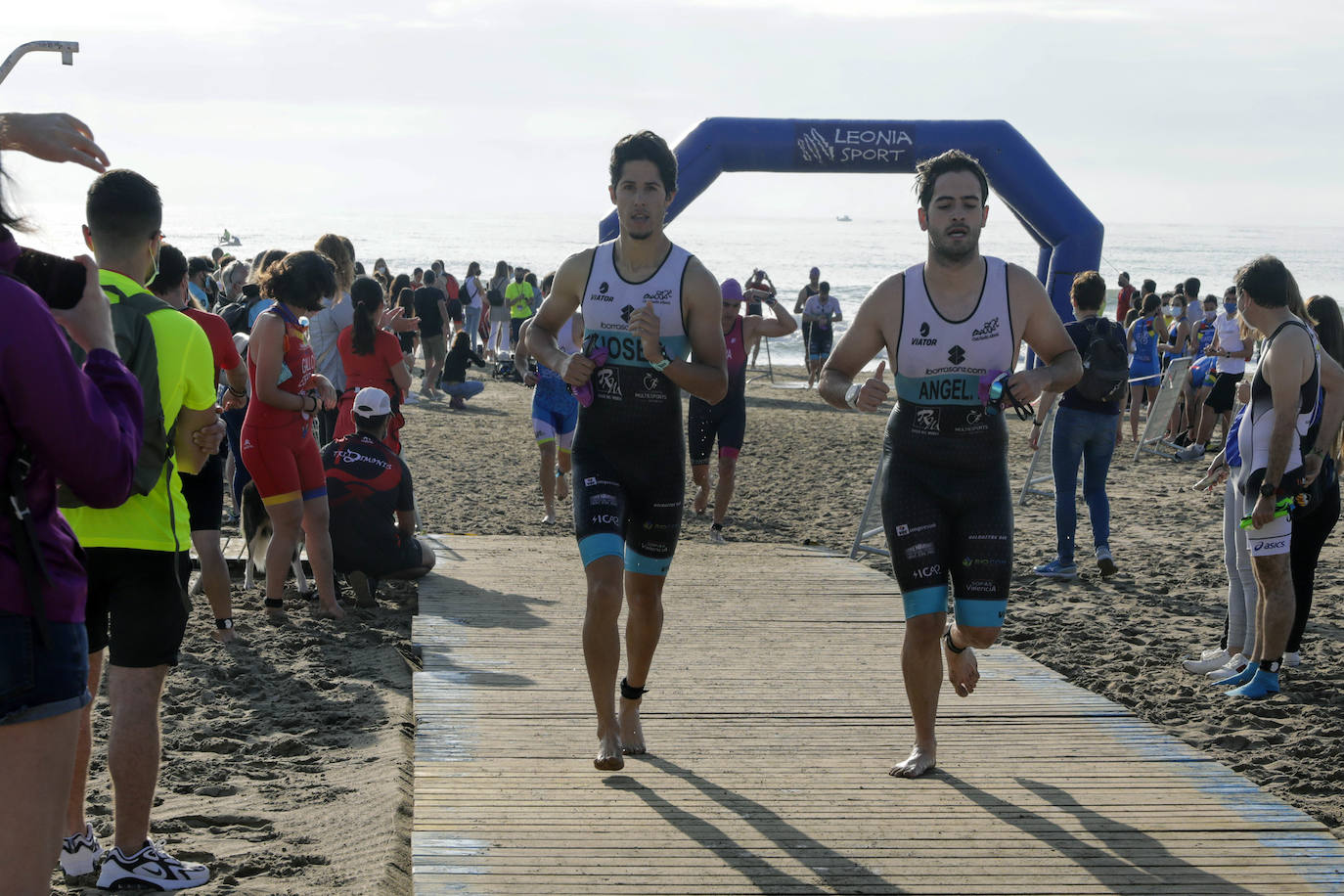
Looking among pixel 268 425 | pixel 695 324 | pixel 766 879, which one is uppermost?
pixel 695 324

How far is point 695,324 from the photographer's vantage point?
161 inches

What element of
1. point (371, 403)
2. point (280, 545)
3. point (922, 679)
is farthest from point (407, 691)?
point (922, 679)

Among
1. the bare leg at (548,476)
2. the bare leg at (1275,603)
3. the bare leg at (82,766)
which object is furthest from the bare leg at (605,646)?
the bare leg at (548,476)

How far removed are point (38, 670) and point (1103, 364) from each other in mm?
6993

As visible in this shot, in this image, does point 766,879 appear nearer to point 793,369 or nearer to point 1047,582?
point 1047,582

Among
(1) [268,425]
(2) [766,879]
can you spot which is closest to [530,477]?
(1) [268,425]

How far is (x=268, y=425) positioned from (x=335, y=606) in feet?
3.96

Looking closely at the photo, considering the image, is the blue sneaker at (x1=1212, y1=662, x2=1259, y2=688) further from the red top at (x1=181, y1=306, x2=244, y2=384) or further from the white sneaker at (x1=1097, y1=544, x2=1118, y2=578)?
the red top at (x1=181, y1=306, x2=244, y2=384)

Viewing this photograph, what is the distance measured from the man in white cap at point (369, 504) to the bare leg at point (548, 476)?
2426 mm

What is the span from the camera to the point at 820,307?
72.0 ft

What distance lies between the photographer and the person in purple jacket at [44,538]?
6.04 ft

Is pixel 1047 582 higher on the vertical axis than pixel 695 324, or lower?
lower

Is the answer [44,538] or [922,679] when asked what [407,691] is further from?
[44,538]

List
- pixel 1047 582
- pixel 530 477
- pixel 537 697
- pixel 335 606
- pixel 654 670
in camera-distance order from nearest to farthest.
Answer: pixel 537 697 → pixel 654 670 → pixel 335 606 → pixel 1047 582 → pixel 530 477
